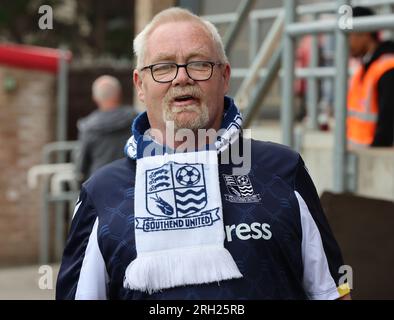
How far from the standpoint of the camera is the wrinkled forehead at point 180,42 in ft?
10.3

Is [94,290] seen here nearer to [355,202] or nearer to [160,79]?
[160,79]

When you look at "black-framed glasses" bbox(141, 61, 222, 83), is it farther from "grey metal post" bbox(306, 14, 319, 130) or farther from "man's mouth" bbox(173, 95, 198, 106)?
"grey metal post" bbox(306, 14, 319, 130)

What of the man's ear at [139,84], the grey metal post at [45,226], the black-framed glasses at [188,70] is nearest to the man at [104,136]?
the grey metal post at [45,226]

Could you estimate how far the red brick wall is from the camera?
12.9 meters

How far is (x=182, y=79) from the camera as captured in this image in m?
3.10

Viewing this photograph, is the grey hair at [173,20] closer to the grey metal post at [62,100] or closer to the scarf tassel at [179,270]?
the scarf tassel at [179,270]

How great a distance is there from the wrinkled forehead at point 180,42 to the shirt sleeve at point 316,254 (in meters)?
0.49

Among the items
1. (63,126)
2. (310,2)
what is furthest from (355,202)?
(63,126)

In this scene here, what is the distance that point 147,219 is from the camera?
3012 millimetres

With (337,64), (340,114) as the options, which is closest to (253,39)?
(337,64)

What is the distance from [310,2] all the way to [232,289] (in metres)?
8.94

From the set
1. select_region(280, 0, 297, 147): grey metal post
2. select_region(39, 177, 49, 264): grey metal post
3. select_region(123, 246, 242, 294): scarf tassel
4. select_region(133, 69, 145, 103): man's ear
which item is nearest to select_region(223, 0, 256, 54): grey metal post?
select_region(280, 0, 297, 147): grey metal post

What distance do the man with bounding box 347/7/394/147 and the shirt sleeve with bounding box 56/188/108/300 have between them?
10.3 feet
